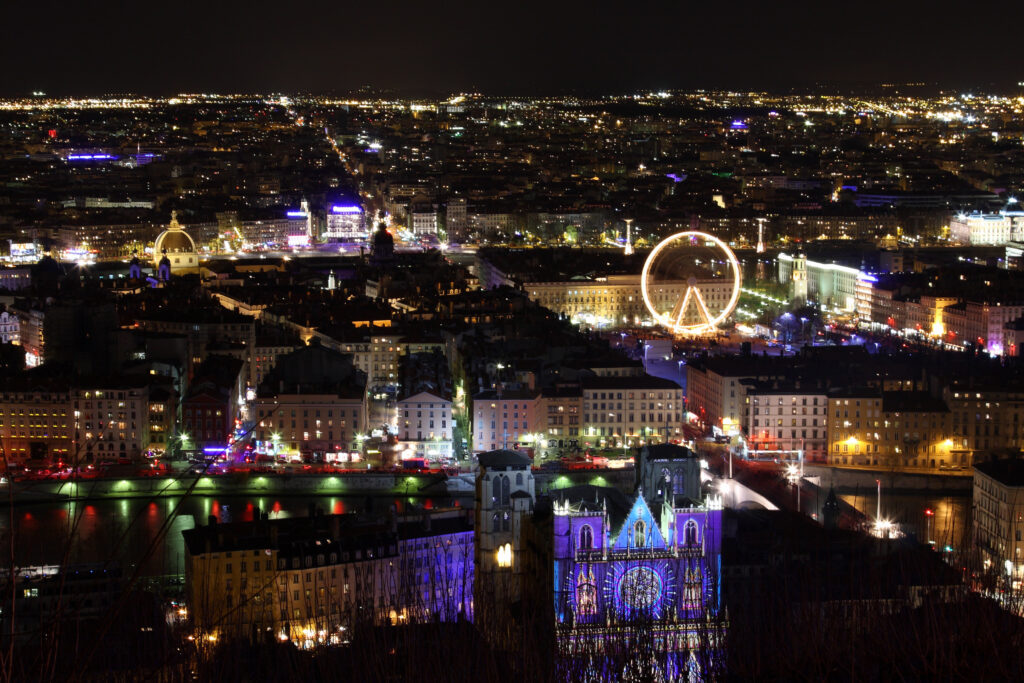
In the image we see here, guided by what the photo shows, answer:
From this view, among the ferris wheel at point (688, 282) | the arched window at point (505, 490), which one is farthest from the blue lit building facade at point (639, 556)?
the ferris wheel at point (688, 282)

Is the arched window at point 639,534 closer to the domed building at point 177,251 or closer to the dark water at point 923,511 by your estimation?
the dark water at point 923,511

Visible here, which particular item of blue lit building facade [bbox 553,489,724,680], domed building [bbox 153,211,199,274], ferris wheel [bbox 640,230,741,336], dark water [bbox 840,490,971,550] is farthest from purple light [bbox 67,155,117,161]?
blue lit building facade [bbox 553,489,724,680]

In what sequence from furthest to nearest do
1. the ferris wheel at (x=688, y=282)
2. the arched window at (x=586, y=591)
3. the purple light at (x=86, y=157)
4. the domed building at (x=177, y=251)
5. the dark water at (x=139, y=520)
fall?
the purple light at (x=86, y=157)
the domed building at (x=177, y=251)
the ferris wheel at (x=688, y=282)
the dark water at (x=139, y=520)
the arched window at (x=586, y=591)

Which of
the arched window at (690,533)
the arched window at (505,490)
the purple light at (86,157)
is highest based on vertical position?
the purple light at (86,157)

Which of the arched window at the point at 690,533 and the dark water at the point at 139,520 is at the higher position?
the arched window at the point at 690,533

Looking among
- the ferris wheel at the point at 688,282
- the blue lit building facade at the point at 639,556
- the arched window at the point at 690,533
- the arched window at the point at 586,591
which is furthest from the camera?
the ferris wheel at the point at 688,282

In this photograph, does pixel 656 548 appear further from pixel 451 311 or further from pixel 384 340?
pixel 451 311

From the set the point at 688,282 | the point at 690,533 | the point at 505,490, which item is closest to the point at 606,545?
the point at 690,533

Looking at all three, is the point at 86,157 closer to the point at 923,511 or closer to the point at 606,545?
the point at 923,511
